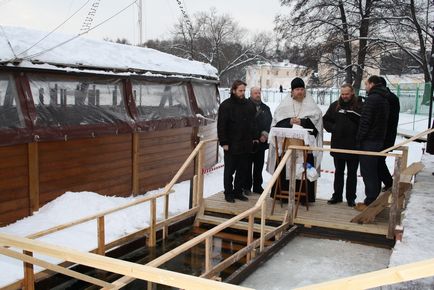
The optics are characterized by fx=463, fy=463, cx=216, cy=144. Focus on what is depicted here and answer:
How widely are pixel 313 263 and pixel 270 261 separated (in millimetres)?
474

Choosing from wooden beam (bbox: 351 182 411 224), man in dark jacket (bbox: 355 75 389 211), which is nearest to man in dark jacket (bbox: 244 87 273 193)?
man in dark jacket (bbox: 355 75 389 211)

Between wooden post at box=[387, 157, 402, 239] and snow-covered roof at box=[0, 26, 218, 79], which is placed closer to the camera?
wooden post at box=[387, 157, 402, 239]

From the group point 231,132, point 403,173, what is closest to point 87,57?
point 231,132

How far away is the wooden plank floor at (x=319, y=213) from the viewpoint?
590cm

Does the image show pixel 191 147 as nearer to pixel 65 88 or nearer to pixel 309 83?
pixel 65 88

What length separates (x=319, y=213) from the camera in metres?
6.44

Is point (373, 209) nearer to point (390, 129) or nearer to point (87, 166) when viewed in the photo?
point (390, 129)

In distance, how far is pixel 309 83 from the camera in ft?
81.9

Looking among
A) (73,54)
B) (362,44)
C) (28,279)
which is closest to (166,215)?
(28,279)

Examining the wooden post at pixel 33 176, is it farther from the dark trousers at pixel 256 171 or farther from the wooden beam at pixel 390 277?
the wooden beam at pixel 390 277

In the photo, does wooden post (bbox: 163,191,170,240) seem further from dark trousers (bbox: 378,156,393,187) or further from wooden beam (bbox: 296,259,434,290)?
wooden beam (bbox: 296,259,434,290)

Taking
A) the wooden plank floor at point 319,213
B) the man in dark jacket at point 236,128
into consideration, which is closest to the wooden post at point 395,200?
the wooden plank floor at point 319,213

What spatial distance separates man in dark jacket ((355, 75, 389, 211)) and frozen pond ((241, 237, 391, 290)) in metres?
0.93

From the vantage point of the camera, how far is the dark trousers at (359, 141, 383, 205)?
6039mm
